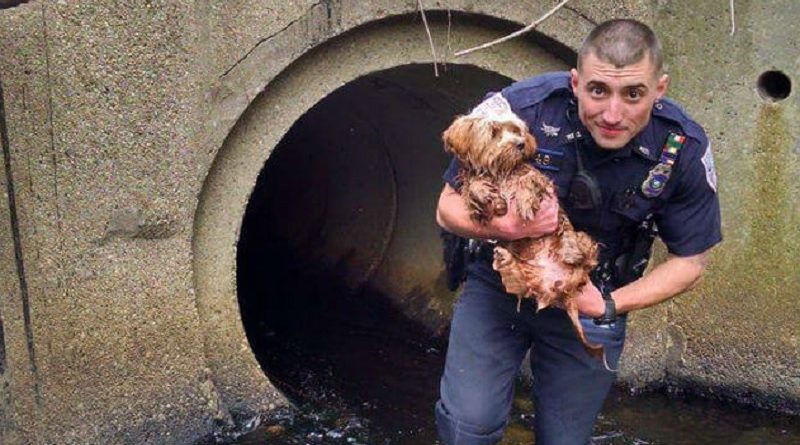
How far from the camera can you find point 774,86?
14.8 ft

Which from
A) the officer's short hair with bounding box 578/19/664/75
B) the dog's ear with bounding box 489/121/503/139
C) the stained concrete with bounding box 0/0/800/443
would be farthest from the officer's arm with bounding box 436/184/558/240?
the stained concrete with bounding box 0/0/800/443

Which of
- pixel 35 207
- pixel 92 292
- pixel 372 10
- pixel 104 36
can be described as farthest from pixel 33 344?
pixel 372 10

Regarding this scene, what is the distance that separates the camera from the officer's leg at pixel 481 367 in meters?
3.14

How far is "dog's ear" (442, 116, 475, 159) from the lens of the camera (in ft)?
9.23

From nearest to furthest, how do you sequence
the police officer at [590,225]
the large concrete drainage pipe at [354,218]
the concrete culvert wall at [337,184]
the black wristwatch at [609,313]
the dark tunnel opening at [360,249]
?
1. the police officer at [590,225]
2. the black wristwatch at [609,313]
3. the concrete culvert wall at [337,184]
4. the dark tunnel opening at [360,249]
5. the large concrete drainage pipe at [354,218]

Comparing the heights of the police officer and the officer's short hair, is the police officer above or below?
below

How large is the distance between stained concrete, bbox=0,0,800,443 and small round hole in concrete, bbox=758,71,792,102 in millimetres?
45

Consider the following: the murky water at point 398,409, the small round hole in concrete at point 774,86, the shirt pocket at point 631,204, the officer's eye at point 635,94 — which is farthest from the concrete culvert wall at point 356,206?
the officer's eye at point 635,94

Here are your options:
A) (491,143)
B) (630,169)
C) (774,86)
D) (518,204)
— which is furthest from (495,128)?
(774,86)

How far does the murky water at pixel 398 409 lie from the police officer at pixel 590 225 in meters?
1.21

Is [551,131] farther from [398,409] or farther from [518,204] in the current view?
[398,409]

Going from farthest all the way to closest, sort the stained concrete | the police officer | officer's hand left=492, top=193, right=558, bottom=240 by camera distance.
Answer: the stained concrete → the police officer → officer's hand left=492, top=193, right=558, bottom=240

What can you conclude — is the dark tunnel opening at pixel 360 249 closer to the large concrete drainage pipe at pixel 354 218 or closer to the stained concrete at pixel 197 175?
the large concrete drainage pipe at pixel 354 218

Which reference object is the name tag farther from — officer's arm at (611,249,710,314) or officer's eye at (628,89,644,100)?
officer's arm at (611,249,710,314)
